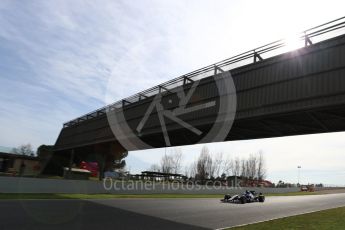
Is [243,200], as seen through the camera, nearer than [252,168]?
Yes

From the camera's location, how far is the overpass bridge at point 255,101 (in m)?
16.0

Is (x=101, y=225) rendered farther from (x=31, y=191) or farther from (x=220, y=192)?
(x=220, y=192)

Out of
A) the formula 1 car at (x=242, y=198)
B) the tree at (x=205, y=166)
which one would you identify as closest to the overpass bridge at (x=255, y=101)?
the formula 1 car at (x=242, y=198)

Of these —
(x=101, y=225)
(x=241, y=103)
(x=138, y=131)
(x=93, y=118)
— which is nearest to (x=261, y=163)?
(x=93, y=118)

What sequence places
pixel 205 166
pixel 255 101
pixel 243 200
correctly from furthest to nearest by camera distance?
pixel 205 166, pixel 243 200, pixel 255 101

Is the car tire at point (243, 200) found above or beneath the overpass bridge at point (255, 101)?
beneath

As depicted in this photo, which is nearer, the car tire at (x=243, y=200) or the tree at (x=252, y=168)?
the car tire at (x=243, y=200)

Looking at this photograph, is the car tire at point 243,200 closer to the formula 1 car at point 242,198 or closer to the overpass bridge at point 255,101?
the formula 1 car at point 242,198

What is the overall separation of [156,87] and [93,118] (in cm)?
1409

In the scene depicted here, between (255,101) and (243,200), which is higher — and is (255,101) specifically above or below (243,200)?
above

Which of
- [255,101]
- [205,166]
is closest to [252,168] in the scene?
[205,166]

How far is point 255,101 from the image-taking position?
18.8m

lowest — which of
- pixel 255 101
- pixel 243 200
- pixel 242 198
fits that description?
pixel 243 200

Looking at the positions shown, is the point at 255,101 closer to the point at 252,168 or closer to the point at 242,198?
the point at 242,198
